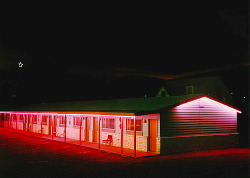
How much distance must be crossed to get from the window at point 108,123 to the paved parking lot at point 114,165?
3.33 m

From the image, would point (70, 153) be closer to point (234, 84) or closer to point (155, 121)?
point (155, 121)

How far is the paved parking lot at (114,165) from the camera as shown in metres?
10.2

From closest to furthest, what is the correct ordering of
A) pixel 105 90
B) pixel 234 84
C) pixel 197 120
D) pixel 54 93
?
pixel 197 120 < pixel 234 84 < pixel 105 90 < pixel 54 93

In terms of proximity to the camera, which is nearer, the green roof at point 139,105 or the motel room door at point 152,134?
the motel room door at point 152,134

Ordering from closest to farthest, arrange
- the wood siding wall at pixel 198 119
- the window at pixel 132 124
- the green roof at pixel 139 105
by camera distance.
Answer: the wood siding wall at pixel 198 119, the green roof at pixel 139 105, the window at pixel 132 124

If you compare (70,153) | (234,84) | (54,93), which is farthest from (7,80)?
(70,153)

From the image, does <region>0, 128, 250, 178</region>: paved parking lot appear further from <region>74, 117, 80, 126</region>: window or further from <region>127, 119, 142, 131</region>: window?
<region>74, 117, 80, 126</region>: window

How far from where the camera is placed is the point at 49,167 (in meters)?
11.2

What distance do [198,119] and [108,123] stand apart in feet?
20.8

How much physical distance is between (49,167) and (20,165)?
146 cm

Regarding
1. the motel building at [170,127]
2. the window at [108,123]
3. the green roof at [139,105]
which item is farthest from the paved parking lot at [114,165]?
the window at [108,123]

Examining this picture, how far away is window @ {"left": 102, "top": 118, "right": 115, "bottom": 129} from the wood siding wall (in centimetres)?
475

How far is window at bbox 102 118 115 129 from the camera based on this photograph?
18.4m

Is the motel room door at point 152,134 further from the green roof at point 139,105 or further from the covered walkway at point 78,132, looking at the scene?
the green roof at point 139,105
